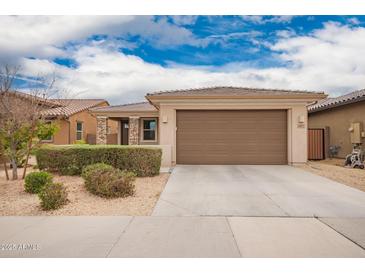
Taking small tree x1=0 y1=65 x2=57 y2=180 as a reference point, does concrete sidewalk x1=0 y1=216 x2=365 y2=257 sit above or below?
below

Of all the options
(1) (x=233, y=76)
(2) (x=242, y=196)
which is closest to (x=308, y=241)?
(2) (x=242, y=196)

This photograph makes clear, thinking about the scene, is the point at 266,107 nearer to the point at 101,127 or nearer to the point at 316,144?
the point at 316,144

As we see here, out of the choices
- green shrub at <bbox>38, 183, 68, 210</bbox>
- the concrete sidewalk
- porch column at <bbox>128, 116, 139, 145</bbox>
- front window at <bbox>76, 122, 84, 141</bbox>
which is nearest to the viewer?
the concrete sidewalk

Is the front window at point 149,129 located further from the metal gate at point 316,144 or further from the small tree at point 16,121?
the metal gate at point 316,144

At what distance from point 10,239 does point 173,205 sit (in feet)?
9.84

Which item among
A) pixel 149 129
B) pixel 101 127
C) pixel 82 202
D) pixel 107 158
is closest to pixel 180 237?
pixel 82 202

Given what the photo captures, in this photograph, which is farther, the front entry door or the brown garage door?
the front entry door

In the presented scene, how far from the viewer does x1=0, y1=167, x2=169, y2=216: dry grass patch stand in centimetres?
524

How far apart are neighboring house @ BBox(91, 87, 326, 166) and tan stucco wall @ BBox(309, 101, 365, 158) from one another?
140 inches

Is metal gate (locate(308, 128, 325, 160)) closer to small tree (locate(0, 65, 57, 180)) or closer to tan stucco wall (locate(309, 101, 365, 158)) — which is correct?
tan stucco wall (locate(309, 101, 365, 158))

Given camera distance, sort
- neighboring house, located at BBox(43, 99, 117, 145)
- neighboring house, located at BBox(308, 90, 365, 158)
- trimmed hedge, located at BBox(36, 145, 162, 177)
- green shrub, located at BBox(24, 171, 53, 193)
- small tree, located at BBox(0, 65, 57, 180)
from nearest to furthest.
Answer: green shrub, located at BBox(24, 171, 53, 193) < small tree, located at BBox(0, 65, 57, 180) < trimmed hedge, located at BBox(36, 145, 162, 177) < neighboring house, located at BBox(308, 90, 365, 158) < neighboring house, located at BBox(43, 99, 117, 145)

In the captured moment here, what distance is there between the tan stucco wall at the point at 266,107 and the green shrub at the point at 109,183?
5.27m

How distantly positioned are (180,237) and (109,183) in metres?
2.87

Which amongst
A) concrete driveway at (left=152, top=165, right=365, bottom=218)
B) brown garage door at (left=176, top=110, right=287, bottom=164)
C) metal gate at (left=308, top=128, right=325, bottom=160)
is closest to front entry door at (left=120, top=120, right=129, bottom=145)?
brown garage door at (left=176, top=110, right=287, bottom=164)
